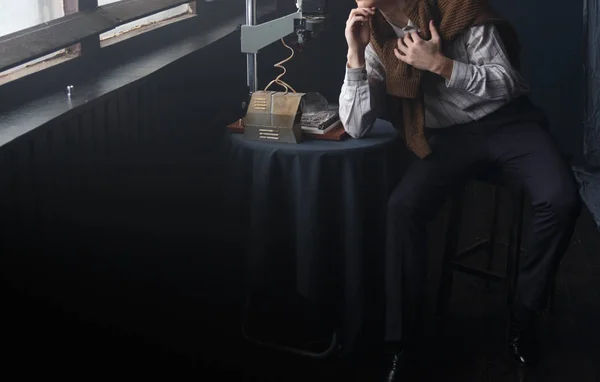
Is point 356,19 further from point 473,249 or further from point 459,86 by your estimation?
point 473,249

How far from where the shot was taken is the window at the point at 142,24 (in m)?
2.26

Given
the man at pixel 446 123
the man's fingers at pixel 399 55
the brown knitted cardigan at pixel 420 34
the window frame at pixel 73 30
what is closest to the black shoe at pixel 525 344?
the man at pixel 446 123

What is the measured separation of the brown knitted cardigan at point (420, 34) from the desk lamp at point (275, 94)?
0.66 feet

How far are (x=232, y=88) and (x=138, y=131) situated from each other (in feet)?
2.35

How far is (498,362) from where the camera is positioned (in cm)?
225

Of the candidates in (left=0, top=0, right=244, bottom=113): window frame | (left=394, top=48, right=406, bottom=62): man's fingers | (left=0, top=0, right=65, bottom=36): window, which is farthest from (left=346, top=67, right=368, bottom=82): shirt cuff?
(left=0, top=0, right=65, bottom=36): window

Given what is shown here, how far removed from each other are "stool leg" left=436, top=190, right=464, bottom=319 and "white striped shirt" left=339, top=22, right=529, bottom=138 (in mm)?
284

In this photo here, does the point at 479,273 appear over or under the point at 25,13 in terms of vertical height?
under

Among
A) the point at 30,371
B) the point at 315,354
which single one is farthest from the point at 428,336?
the point at 30,371

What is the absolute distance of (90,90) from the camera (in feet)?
6.31

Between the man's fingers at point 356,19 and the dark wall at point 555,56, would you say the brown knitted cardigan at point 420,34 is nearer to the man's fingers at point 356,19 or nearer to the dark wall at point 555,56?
the man's fingers at point 356,19

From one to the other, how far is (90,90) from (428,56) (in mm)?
959

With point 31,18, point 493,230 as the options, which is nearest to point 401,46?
point 493,230

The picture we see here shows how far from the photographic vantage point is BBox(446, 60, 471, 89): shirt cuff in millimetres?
2158
